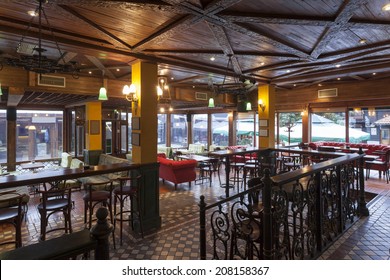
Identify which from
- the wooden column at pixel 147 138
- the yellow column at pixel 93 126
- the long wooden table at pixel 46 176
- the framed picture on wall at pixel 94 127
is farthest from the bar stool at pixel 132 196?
the framed picture on wall at pixel 94 127

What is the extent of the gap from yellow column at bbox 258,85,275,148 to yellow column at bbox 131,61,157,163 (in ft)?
13.2

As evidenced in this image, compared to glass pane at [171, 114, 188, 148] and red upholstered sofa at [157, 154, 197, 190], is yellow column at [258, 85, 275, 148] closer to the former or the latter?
red upholstered sofa at [157, 154, 197, 190]

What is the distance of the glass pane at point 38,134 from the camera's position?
998 centimetres

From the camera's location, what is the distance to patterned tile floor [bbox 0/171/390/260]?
309cm

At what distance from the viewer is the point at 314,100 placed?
9438mm

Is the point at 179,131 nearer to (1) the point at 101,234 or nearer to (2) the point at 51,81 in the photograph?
(2) the point at 51,81

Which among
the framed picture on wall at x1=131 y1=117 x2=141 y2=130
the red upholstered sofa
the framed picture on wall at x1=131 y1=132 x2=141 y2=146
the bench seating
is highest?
the framed picture on wall at x1=131 y1=117 x2=141 y2=130

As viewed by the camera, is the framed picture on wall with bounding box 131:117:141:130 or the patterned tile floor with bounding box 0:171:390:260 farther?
the framed picture on wall with bounding box 131:117:141:130

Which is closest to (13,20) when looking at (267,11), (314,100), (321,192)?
(267,11)

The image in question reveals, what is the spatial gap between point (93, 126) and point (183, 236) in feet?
20.2

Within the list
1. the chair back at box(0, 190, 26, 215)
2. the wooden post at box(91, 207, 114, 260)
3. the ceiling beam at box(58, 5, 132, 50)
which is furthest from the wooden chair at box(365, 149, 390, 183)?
the chair back at box(0, 190, 26, 215)

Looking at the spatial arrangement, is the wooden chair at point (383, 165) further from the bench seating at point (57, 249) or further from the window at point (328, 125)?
the bench seating at point (57, 249)

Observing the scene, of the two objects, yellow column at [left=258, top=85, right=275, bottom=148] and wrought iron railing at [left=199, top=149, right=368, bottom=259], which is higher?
yellow column at [left=258, top=85, right=275, bottom=148]

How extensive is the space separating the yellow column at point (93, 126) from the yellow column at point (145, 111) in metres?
4.74
